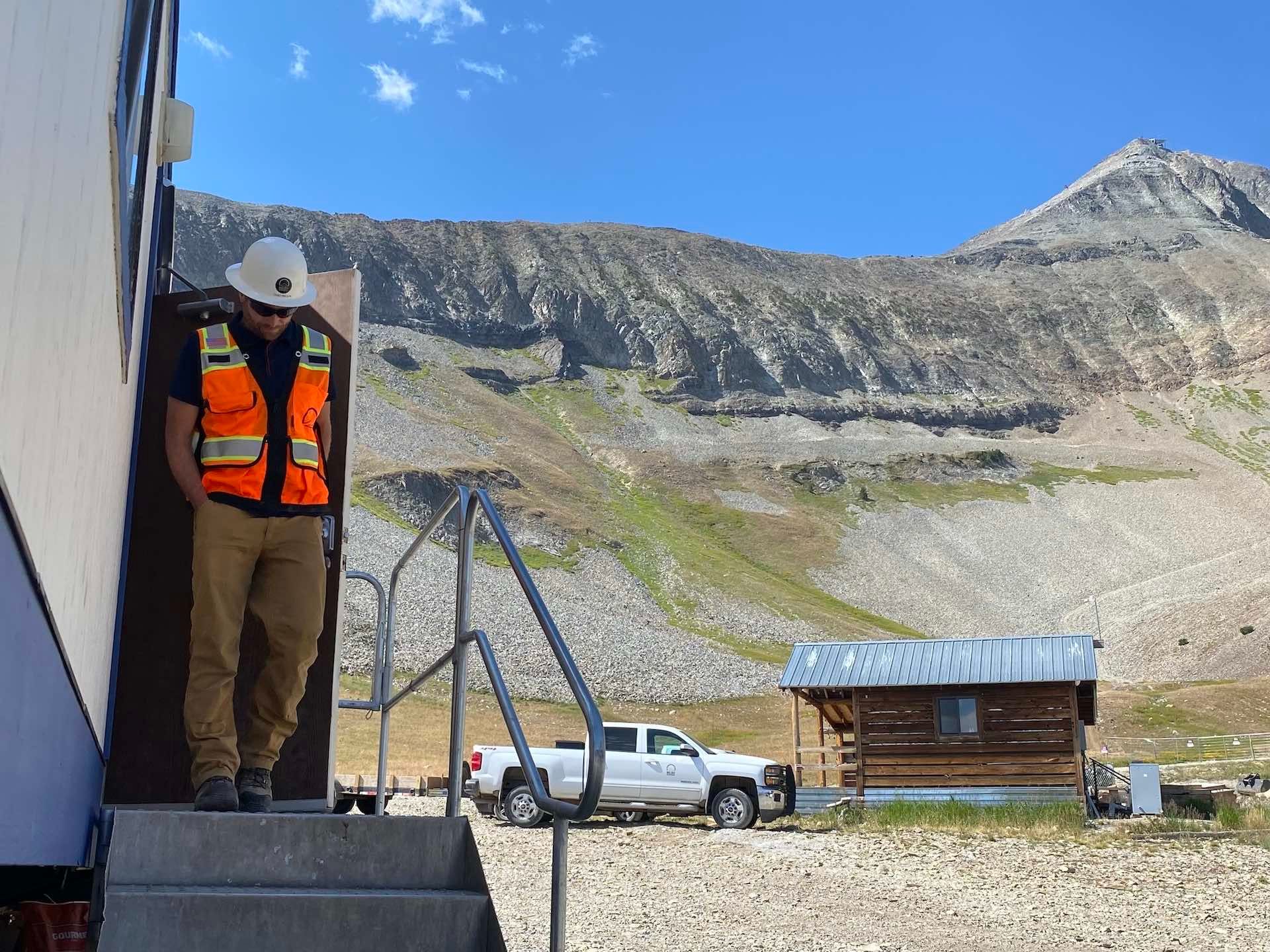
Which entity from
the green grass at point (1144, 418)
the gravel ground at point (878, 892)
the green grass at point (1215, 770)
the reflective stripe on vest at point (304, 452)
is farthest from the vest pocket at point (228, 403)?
the green grass at point (1144, 418)

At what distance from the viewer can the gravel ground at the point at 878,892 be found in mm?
8242

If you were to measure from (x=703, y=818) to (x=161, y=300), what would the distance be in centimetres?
1413

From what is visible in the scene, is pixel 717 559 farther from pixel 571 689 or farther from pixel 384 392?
pixel 571 689

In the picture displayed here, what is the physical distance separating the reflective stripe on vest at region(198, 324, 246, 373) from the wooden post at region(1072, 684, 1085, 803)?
17372 millimetres

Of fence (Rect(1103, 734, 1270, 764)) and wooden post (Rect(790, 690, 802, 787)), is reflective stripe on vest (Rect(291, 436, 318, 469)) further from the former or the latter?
fence (Rect(1103, 734, 1270, 764))

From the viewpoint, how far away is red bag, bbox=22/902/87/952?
2928 millimetres

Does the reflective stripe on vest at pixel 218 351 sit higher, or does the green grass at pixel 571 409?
the green grass at pixel 571 409

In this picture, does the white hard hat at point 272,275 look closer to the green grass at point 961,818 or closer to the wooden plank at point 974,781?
the green grass at point 961,818

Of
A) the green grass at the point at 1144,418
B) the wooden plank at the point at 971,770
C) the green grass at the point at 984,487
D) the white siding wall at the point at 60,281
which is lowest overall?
the wooden plank at the point at 971,770

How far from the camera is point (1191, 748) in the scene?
1271 inches

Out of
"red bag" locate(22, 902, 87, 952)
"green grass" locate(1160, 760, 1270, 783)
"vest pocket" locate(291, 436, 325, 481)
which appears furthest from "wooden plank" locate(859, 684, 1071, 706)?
"red bag" locate(22, 902, 87, 952)

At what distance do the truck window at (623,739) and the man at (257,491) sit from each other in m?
12.6

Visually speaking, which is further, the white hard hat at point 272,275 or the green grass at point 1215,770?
the green grass at point 1215,770

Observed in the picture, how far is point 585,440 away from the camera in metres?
99.8
